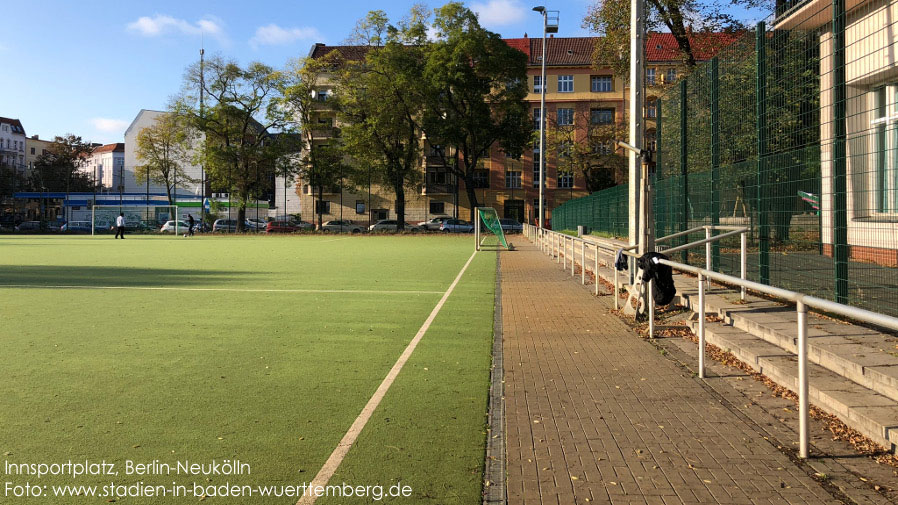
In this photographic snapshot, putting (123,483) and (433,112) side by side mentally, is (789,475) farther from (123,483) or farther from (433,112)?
(433,112)

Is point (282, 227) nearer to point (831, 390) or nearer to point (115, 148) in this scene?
point (831, 390)

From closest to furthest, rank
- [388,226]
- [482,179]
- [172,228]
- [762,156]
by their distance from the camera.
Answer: [762,156] → [172,228] → [388,226] → [482,179]

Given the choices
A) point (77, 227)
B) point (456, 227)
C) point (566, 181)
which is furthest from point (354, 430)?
point (77, 227)

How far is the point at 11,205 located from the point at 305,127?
164 ft

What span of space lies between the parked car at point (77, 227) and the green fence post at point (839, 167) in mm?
64332

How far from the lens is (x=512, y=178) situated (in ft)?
228

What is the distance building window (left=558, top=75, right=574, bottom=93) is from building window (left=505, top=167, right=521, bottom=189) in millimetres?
8952

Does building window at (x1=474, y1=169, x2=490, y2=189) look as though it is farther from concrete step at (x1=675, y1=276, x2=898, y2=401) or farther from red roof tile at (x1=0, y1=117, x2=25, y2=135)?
red roof tile at (x1=0, y1=117, x2=25, y2=135)

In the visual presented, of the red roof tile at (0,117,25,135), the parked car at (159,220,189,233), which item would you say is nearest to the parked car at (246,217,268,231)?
the parked car at (159,220,189,233)

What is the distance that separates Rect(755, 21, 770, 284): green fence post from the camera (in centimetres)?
955

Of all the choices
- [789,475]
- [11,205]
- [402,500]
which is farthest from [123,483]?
[11,205]

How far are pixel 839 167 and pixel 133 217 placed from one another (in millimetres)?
68262

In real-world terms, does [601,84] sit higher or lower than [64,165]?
higher

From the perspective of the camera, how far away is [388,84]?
5338 cm
